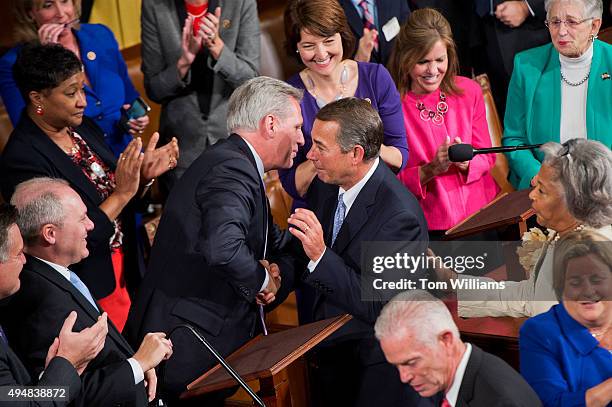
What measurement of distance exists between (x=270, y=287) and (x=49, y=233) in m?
0.76

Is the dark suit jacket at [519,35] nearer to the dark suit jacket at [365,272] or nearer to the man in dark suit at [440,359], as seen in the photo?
the dark suit jacket at [365,272]

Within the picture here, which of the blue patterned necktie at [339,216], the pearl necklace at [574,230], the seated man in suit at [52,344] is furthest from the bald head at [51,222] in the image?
the pearl necklace at [574,230]

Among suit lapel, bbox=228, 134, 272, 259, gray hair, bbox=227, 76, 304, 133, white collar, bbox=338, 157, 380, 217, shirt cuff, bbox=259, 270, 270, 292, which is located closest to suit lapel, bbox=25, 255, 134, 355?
shirt cuff, bbox=259, 270, 270, 292

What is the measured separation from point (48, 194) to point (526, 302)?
1609 millimetres

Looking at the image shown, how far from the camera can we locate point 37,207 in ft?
10.1

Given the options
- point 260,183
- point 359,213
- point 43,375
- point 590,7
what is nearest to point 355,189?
point 359,213

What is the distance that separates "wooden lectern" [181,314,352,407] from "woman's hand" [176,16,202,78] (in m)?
1.58

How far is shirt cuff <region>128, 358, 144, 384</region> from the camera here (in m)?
2.97

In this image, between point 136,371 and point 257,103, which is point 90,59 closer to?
point 257,103

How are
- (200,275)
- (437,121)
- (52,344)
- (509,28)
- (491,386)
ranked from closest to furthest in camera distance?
1. (491,386)
2. (52,344)
3. (200,275)
4. (437,121)
5. (509,28)

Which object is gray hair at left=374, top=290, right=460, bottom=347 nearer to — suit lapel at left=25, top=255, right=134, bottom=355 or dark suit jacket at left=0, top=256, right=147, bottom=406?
dark suit jacket at left=0, top=256, right=147, bottom=406

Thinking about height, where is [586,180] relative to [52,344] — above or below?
above

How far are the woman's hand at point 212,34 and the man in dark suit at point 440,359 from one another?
217 centimetres

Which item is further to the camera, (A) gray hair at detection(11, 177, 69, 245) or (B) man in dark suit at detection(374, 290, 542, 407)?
(A) gray hair at detection(11, 177, 69, 245)
